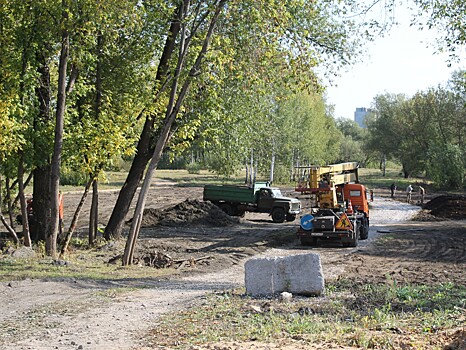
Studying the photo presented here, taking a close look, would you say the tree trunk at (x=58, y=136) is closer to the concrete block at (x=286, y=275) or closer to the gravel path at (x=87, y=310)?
the gravel path at (x=87, y=310)

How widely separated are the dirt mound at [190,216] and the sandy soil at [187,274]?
0.49 feet

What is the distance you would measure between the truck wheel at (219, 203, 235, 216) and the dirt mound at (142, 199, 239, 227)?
5.65 ft

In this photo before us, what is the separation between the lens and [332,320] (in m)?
9.52

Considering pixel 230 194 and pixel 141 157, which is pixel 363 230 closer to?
pixel 141 157

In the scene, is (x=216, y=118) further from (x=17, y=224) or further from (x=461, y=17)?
(x=17, y=224)

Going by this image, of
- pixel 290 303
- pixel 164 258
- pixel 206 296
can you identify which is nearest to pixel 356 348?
pixel 290 303

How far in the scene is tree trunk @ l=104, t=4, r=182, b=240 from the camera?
1975 cm

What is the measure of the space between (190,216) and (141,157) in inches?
421

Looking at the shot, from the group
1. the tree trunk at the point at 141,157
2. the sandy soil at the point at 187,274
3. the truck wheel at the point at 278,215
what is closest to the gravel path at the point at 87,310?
the sandy soil at the point at 187,274

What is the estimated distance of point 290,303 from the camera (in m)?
10.9

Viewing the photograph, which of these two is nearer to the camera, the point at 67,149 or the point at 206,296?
the point at 206,296

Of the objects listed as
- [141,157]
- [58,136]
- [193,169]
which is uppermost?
[58,136]

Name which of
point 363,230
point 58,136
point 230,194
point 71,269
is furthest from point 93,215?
point 230,194

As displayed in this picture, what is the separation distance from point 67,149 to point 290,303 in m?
9.78
